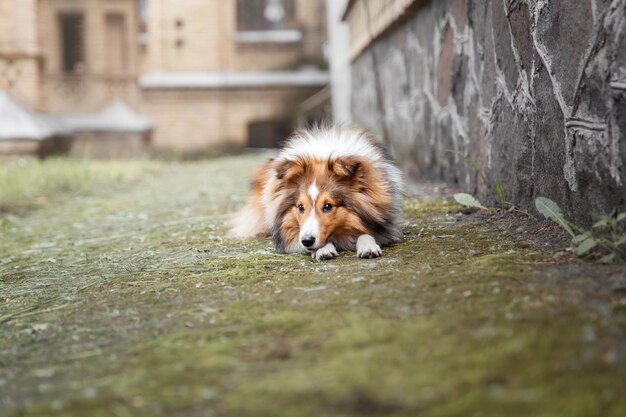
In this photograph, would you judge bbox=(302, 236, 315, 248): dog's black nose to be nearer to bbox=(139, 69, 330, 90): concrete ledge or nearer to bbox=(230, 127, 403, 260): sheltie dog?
bbox=(230, 127, 403, 260): sheltie dog

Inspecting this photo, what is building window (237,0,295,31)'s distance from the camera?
17609 millimetres

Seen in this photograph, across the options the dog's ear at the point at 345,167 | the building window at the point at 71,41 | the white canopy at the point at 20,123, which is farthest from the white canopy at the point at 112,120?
the dog's ear at the point at 345,167

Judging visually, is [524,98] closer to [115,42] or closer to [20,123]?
[20,123]

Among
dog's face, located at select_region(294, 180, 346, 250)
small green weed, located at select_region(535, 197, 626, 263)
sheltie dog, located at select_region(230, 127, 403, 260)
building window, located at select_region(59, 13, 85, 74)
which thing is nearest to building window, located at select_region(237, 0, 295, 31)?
building window, located at select_region(59, 13, 85, 74)

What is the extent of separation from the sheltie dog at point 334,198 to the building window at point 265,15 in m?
13.7

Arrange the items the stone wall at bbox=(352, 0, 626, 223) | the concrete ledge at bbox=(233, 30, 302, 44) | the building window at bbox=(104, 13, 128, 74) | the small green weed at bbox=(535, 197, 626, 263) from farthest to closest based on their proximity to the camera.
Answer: the building window at bbox=(104, 13, 128, 74), the concrete ledge at bbox=(233, 30, 302, 44), the stone wall at bbox=(352, 0, 626, 223), the small green weed at bbox=(535, 197, 626, 263)

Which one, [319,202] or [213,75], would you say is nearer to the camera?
[319,202]

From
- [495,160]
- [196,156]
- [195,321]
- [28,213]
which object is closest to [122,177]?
[28,213]

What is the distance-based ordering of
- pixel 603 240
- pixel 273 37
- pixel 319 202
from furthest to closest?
1. pixel 273 37
2. pixel 319 202
3. pixel 603 240

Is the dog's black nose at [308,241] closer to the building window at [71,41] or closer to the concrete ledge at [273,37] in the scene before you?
the concrete ledge at [273,37]

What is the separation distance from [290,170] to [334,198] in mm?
346

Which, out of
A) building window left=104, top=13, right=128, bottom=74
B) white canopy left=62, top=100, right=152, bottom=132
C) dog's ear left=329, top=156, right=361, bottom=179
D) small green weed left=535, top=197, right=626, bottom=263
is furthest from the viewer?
building window left=104, top=13, right=128, bottom=74

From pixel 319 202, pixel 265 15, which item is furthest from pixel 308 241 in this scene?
pixel 265 15

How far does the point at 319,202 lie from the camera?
12.7ft
